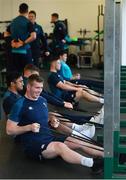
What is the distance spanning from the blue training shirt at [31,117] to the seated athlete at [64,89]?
202cm

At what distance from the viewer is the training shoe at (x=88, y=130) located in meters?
4.47

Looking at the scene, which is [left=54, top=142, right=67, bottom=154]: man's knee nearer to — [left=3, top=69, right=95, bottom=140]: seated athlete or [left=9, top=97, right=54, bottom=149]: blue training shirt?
Result: [left=9, top=97, right=54, bottom=149]: blue training shirt

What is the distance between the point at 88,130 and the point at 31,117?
850 mm

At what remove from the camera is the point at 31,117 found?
12.9 ft

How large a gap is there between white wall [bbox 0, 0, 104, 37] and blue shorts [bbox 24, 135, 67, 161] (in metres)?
9.07

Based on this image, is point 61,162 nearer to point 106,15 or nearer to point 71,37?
point 106,15

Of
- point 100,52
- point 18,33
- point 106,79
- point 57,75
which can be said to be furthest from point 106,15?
point 100,52

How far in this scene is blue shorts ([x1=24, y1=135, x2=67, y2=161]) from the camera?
3.82 meters

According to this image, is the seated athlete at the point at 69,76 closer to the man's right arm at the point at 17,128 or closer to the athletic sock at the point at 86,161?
the man's right arm at the point at 17,128

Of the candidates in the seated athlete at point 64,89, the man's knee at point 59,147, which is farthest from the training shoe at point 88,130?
the seated athlete at point 64,89

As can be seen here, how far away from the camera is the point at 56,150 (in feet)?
12.2

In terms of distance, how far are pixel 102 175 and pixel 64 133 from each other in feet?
3.09

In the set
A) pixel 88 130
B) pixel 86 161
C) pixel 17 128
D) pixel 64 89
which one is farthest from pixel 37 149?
pixel 64 89

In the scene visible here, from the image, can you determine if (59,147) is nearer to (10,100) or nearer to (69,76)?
(10,100)
